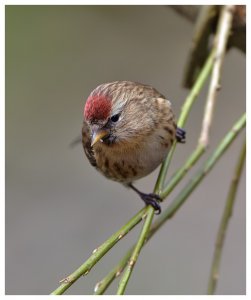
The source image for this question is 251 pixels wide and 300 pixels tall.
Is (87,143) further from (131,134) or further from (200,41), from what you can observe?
(200,41)

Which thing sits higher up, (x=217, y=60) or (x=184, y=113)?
(x=217, y=60)

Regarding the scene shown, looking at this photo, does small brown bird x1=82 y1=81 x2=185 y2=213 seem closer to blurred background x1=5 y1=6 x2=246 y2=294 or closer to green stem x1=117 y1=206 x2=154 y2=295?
green stem x1=117 y1=206 x2=154 y2=295

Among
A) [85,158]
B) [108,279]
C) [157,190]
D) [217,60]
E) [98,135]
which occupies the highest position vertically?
[217,60]

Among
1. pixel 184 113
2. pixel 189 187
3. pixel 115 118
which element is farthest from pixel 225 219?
pixel 115 118

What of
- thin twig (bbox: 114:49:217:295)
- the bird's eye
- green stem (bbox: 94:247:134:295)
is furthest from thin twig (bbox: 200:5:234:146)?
green stem (bbox: 94:247:134:295)
